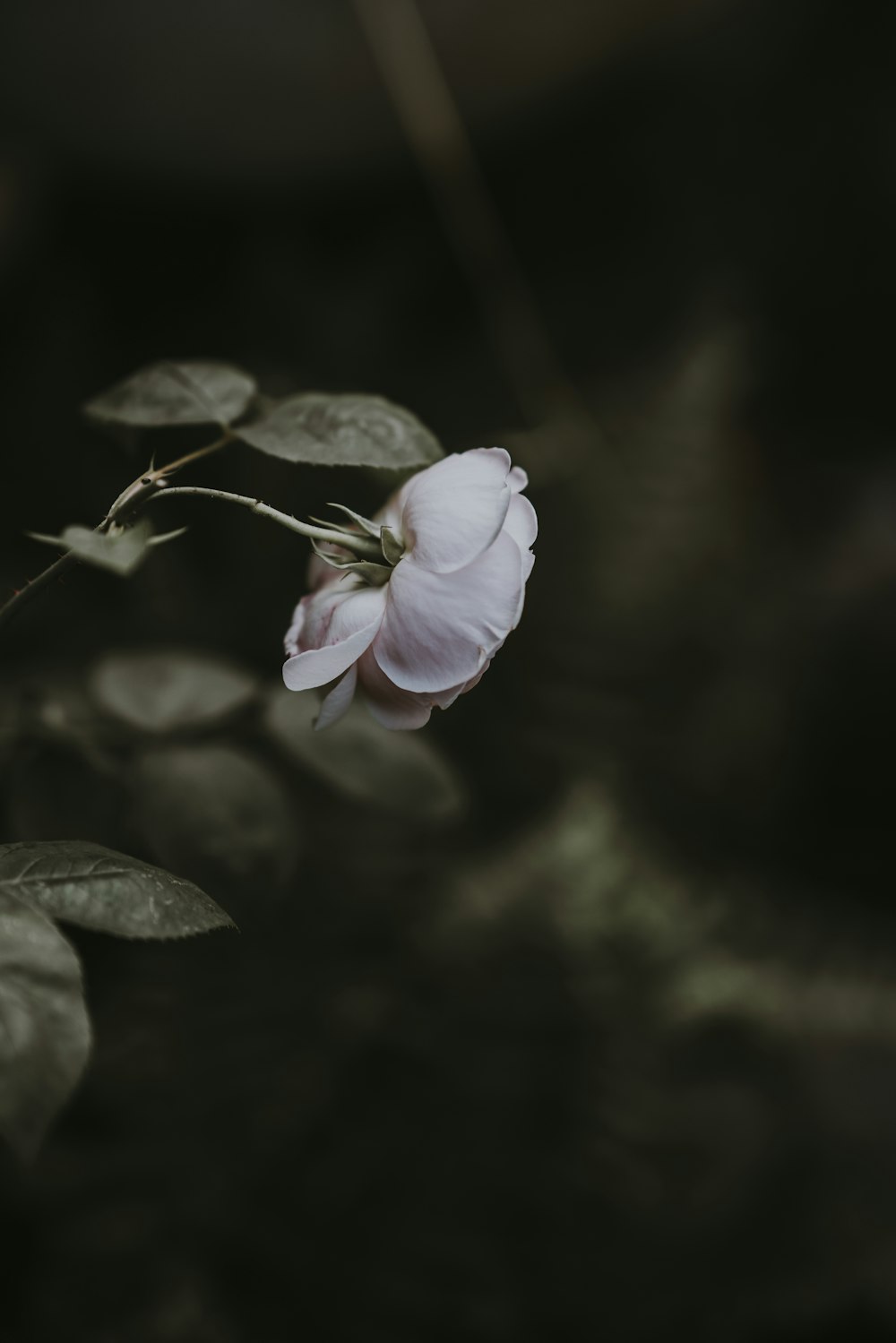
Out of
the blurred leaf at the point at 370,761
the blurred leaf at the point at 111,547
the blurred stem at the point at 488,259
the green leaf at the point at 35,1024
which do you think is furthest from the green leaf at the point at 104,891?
the blurred stem at the point at 488,259

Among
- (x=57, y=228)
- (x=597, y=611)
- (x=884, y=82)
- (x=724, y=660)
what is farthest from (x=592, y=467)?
(x=57, y=228)

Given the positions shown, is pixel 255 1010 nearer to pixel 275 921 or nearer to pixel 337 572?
pixel 275 921

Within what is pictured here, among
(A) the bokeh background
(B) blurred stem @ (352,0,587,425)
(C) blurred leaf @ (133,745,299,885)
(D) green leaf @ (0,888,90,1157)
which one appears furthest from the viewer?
(B) blurred stem @ (352,0,587,425)

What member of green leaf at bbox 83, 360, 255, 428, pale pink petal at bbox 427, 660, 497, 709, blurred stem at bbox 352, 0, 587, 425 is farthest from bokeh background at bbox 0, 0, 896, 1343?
pale pink petal at bbox 427, 660, 497, 709

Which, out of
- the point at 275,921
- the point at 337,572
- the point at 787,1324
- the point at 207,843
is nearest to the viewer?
the point at 337,572

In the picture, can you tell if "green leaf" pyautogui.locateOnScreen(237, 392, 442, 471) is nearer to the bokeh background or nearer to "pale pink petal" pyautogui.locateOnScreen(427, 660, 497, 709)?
"pale pink petal" pyautogui.locateOnScreen(427, 660, 497, 709)

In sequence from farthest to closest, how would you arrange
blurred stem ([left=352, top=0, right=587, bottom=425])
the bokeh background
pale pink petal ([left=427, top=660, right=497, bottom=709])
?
blurred stem ([left=352, top=0, right=587, bottom=425]), the bokeh background, pale pink petal ([left=427, top=660, right=497, bottom=709])

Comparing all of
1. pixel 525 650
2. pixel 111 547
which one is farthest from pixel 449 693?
pixel 525 650
